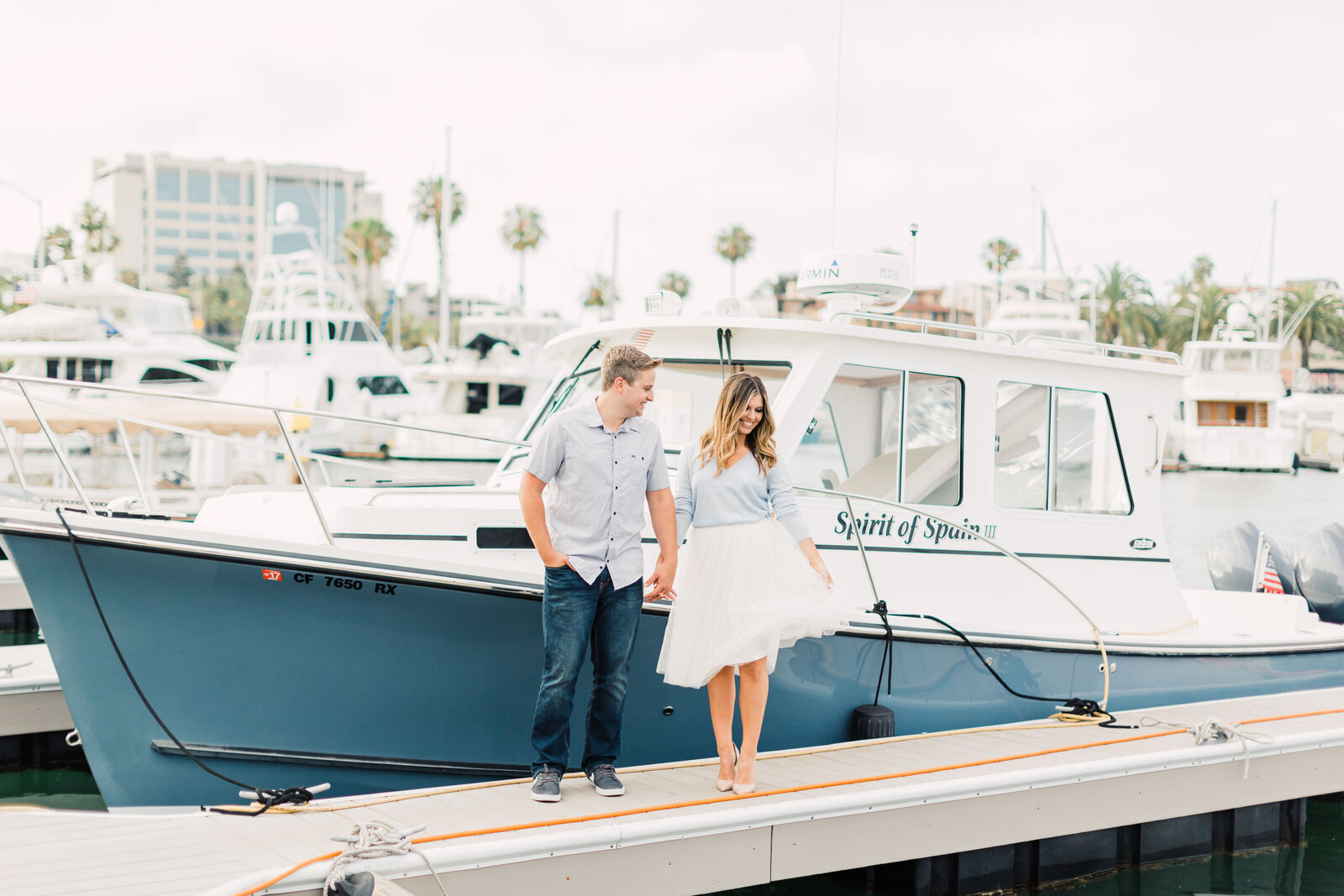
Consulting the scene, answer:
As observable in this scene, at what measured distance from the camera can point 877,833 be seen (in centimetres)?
436

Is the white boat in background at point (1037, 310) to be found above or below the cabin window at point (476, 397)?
above

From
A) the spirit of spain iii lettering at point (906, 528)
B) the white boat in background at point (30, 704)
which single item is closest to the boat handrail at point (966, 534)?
the spirit of spain iii lettering at point (906, 528)

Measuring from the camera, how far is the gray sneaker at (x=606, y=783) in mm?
4156

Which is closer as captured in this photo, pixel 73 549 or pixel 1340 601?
pixel 73 549

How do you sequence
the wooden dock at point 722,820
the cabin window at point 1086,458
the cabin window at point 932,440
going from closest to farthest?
the wooden dock at point 722,820
the cabin window at point 932,440
the cabin window at point 1086,458

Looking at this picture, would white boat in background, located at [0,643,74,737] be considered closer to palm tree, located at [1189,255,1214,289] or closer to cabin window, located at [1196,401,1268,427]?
cabin window, located at [1196,401,1268,427]

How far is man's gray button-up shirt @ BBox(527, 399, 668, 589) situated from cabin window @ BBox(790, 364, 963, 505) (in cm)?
154

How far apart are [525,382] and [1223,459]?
880 inches

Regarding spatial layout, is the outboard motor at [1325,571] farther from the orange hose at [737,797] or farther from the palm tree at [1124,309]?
the palm tree at [1124,309]

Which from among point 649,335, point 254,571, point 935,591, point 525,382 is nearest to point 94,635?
point 254,571

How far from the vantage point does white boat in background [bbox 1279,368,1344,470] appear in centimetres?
3916

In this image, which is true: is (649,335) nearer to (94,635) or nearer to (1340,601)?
(94,635)

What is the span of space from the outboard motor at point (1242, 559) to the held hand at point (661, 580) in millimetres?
5829

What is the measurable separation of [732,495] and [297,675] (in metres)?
1.95
